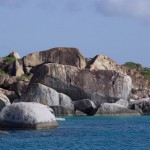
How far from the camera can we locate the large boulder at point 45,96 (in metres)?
87.2

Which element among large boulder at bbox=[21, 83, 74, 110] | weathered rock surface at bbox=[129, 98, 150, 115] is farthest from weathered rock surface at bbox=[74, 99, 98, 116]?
weathered rock surface at bbox=[129, 98, 150, 115]

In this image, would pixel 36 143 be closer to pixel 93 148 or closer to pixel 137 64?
pixel 93 148

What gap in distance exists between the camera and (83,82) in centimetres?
9162

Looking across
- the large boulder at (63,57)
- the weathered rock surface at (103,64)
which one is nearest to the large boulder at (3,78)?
the large boulder at (63,57)

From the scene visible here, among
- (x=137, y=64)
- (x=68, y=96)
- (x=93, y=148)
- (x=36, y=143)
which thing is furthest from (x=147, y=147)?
(x=137, y=64)

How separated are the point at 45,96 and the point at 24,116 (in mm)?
36439

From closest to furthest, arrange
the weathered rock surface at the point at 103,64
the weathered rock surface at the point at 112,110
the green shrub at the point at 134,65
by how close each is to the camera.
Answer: the weathered rock surface at the point at 112,110
the weathered rock surface at the point at 103,64
the green shrub at the point at 134,65

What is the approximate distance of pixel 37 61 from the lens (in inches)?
4107

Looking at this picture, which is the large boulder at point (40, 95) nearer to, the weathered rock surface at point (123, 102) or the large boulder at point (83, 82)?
the large boulder at point (83, 82)

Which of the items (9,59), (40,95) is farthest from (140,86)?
(9,59)

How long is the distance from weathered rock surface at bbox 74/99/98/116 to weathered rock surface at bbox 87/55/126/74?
8784 mm

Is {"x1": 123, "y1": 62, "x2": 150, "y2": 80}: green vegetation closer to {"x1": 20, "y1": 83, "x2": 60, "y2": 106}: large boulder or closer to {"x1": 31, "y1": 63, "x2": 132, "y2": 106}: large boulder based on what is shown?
{"x1": 31, "y1": 63, "x2": 132, "y2": 106}: large boulder

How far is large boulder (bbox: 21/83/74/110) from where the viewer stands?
87.2m

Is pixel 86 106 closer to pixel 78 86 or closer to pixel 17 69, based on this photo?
pixel 78 86
